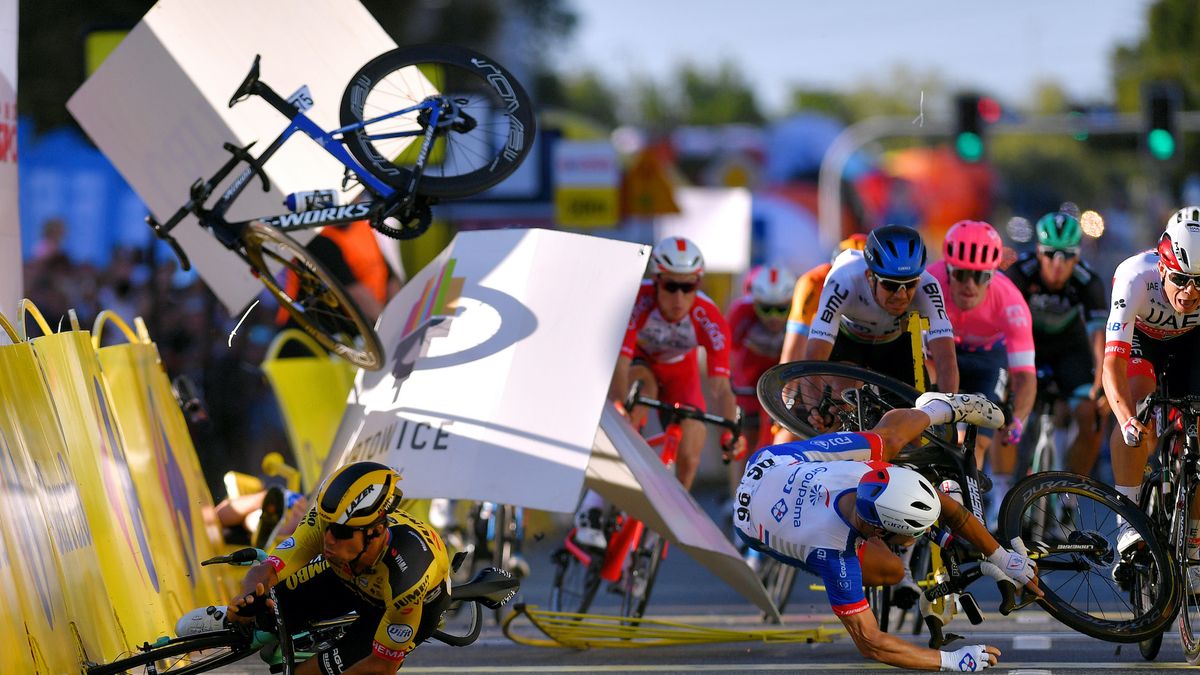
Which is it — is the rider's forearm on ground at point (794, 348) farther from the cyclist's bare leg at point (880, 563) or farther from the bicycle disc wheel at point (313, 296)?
the bicycle disc wheel at point (313, 296)

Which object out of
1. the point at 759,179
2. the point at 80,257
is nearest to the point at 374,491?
the point at 80,257

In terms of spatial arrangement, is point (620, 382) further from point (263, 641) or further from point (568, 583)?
point (263, 641)

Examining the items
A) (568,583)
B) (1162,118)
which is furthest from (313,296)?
(1162,118)

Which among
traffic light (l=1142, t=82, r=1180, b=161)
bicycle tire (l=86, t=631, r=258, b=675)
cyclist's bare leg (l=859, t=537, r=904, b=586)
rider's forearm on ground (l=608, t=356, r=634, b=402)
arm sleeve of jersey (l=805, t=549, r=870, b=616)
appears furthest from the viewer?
traffic light (l=1142, t=82, r=1180, b=161)

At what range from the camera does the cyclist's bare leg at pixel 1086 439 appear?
11156 millimetres

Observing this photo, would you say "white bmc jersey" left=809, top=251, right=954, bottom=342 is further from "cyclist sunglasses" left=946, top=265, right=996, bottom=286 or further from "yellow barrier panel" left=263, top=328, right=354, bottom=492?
"yellow barrier panel" left=263, top=328, right=354, bottom=492

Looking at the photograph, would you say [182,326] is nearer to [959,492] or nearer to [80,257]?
[80,257]

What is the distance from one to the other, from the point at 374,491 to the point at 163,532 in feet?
7.75

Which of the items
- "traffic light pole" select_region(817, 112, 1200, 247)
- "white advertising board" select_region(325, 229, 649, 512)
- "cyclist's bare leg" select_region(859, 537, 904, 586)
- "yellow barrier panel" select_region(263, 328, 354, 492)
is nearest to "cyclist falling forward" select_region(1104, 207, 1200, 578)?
"cyclist's bare leg" select_region(859, 537, 904, 586)

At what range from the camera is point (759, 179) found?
260 ft

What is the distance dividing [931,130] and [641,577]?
45.5m

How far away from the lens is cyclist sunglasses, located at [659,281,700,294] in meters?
10.2

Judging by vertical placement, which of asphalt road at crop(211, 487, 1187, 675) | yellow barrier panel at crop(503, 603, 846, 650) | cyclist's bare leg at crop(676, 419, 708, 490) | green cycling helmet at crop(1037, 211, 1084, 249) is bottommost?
asphalt road at crop(211, 487, 1187, 675)

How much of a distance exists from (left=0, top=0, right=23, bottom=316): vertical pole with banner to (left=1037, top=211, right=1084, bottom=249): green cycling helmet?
20.4 ft
